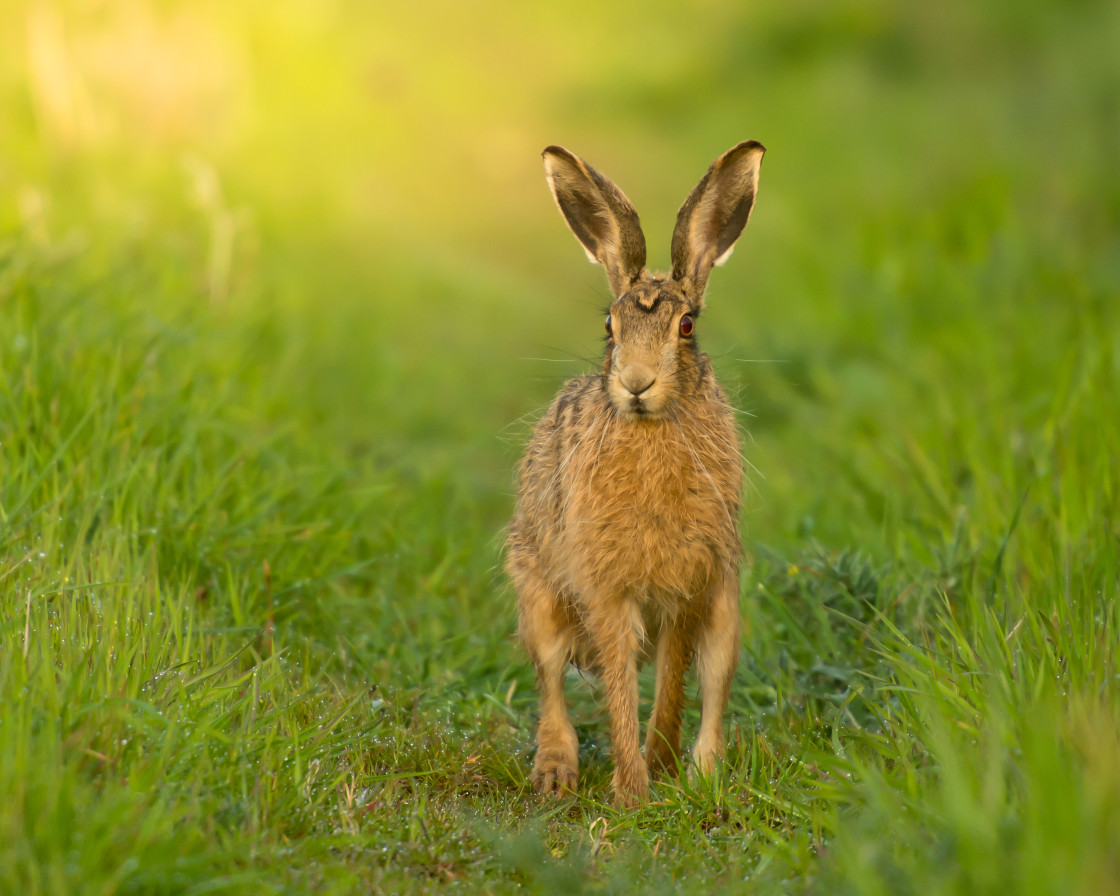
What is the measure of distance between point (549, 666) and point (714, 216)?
1584mm

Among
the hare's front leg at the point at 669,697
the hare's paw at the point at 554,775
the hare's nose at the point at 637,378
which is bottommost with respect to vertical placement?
the hare's paw at the point at 554,775

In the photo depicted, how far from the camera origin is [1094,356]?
5.66 meters

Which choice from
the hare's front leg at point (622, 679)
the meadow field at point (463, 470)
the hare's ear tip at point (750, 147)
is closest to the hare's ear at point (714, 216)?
the hare's ear tip at point (750, 147)

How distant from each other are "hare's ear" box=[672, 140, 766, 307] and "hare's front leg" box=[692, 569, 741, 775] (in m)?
0.97

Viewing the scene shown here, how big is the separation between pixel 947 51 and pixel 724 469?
10.3 meters

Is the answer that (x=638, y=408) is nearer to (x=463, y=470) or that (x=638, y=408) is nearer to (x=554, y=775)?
(x=554, y=775)

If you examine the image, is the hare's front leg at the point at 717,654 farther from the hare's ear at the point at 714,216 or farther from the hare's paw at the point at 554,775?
the hare's ear at the point at 714,216

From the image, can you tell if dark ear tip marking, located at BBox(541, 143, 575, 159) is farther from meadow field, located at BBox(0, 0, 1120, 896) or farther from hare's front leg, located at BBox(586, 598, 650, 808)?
hare's front leg, located at BBox(586, 598, 650, 808)

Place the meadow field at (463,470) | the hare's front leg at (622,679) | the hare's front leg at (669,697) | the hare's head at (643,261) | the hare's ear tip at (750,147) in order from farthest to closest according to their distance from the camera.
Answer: the hare's ear tip at (750,147)
the hare's front leg at (669,697)
the hare's head at (643,261)
the hare's front leg at (622,679)
the meadow field at (463,470)

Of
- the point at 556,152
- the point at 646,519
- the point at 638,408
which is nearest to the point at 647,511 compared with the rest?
the point at 646,519

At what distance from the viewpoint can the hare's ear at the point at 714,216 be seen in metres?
4.03

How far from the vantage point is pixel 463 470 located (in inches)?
246

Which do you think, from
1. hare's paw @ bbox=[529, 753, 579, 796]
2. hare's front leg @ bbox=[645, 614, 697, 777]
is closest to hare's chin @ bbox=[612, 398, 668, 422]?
hare's front leg @ bbox=[645, 614, 697, 777]

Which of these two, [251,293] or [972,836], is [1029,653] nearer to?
[972,836]
